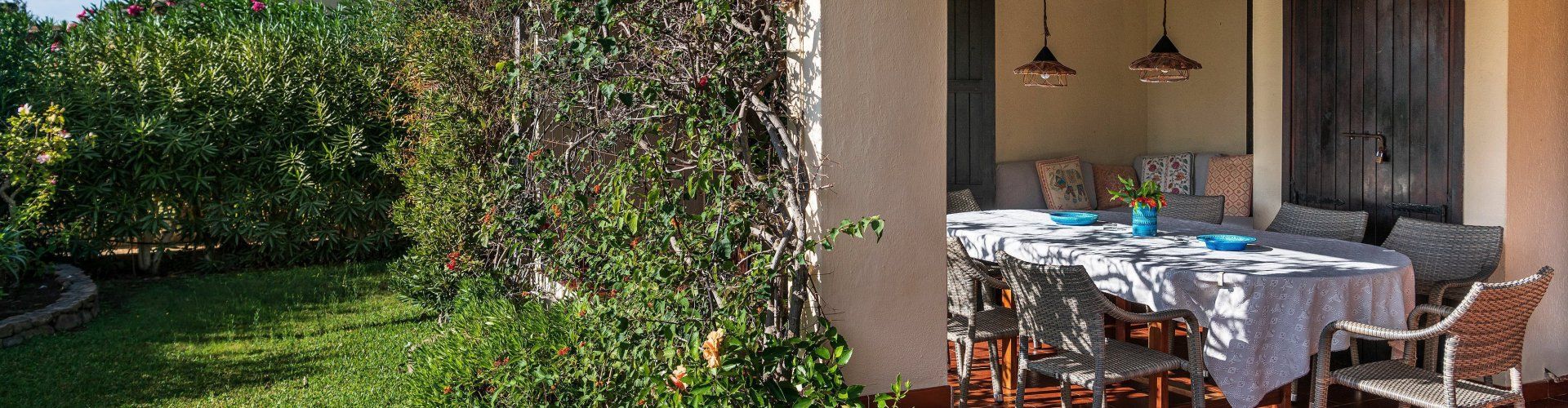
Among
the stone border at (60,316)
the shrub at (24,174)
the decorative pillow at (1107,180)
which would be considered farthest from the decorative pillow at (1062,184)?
the shrub at (24,174)

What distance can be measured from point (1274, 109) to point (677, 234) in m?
4.40

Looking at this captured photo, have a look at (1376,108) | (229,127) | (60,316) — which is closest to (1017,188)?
(1376,108)

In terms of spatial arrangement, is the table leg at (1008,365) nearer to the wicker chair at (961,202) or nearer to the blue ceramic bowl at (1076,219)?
the blue ceramic bowl at (1076,219)

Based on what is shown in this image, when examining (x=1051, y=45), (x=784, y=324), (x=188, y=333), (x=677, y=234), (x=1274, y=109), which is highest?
→ (x=1051, y=45)

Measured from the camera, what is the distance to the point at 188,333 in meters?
6.30

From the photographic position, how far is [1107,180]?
9.05m

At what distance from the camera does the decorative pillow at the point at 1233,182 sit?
821 centimetres

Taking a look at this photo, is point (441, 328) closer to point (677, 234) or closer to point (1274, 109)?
point (677, 234)

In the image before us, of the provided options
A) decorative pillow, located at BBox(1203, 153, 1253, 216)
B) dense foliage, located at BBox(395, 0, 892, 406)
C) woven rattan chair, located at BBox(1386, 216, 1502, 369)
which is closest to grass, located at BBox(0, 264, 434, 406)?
dense foliage, located at BBox(395, 0, 892, 406)

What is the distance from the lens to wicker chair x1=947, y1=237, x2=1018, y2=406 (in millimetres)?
4215

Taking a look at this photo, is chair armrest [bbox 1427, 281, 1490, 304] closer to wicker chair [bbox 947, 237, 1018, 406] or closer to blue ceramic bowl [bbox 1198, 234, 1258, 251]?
blue ceramic bowl [bbox 1198, 234, 1258, 251]

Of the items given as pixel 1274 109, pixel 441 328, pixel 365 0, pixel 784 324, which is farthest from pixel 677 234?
pixel 365 0

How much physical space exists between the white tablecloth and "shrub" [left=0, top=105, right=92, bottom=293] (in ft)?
19.7

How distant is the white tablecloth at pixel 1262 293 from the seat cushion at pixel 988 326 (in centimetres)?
36
